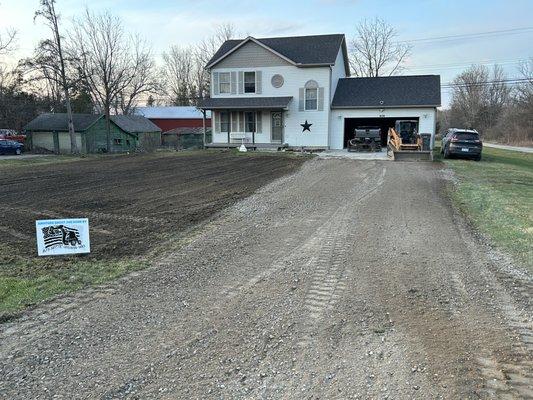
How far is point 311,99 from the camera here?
30.7 meters

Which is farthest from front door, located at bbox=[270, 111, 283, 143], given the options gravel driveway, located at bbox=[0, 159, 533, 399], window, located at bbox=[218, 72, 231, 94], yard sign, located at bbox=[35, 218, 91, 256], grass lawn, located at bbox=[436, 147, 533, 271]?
yard sign, located at bbox=[35, 218, 91, 256]

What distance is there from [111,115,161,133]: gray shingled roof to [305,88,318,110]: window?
2282 centimetres

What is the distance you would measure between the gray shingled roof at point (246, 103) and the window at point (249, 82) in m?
0.69

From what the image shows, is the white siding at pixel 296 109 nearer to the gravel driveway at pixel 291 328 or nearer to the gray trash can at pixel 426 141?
the gray trash can at pixel 426 141

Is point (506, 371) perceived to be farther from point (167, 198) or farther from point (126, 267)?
point (167, 198)

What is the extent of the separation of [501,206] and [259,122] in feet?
73.2

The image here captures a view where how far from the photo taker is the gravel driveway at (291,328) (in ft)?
10.9

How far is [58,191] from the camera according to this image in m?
13.3

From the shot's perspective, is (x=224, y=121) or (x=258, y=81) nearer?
(x=258, y=81)

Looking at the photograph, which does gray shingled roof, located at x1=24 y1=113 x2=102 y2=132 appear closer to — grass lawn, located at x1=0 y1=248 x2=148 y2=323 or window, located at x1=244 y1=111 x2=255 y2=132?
window, located at x1=244 y1=111 x2=255 y2=132

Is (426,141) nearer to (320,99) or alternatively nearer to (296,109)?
(320,99)

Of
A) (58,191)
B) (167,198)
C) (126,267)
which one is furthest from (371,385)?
(58,191)

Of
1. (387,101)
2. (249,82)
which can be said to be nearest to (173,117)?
(249,82)

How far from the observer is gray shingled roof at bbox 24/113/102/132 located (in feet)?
132
